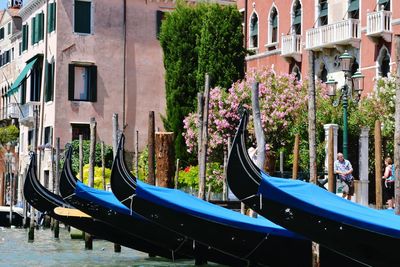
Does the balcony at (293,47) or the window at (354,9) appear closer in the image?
the window at (354,9)

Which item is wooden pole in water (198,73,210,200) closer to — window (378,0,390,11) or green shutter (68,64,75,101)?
window (378,0,390,11)

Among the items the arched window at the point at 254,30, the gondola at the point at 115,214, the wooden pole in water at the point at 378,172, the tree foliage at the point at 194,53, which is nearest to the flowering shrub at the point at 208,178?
the tree foliage at the point at 194,53

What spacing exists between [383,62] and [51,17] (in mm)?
11298

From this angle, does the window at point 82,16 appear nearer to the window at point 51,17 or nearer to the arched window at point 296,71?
the window at point 51,17

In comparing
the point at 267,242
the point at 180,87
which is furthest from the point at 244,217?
the point at 180,87

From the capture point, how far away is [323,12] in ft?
76.5

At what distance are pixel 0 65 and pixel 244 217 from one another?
2840 cm

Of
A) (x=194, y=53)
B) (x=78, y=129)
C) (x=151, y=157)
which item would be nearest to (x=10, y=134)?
(x=78, y=129)

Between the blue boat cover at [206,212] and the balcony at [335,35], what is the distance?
10613 millimetres

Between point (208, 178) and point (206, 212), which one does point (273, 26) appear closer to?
point (208, 178)

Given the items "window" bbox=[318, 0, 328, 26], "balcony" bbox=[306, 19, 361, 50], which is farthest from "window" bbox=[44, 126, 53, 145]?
"window" bbox=[318, 0, 328, 26]

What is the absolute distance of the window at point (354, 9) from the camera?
22.1m

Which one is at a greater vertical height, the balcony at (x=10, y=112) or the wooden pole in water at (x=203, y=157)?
the balcony at (x=10, y=112)

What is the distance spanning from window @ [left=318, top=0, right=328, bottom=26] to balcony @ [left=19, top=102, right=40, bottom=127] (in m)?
10.1
